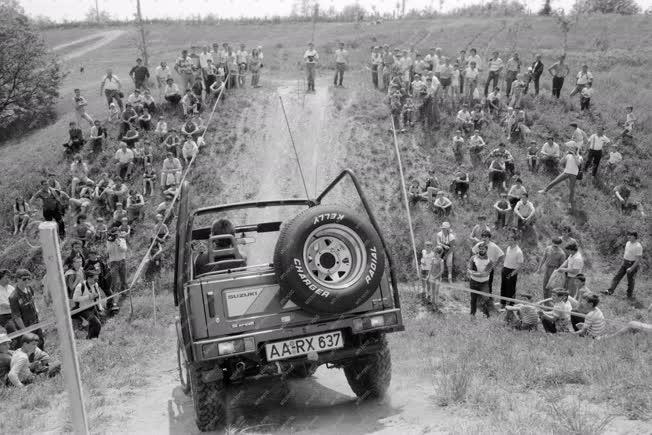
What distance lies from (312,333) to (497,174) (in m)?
13.2

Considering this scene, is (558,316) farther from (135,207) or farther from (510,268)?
(135,207)

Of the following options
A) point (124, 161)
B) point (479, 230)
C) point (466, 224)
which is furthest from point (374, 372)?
point (124, 161)

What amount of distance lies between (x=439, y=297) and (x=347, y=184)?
553 centimetres

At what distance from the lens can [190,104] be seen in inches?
872

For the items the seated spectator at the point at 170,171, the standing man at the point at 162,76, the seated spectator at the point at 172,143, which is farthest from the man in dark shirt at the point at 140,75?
the seated spectator at the point at 170,171

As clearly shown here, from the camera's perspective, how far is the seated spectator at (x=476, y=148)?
Result: 1997cm

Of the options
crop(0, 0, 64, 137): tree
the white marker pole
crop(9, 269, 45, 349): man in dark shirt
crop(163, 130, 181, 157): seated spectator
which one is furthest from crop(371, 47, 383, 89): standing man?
the white marker pole

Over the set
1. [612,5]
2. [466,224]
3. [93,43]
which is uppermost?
[612,5]

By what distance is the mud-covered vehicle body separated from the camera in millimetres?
6398

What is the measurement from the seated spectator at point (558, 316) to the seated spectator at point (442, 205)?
749 centimetres

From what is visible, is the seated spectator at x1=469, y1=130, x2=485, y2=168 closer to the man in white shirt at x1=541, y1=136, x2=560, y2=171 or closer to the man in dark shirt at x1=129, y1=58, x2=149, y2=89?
the man in white shirt at x1=541, y1=136, x2=560, y2=171

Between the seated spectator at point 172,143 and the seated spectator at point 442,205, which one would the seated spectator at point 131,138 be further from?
the seated spectator at point 442,205

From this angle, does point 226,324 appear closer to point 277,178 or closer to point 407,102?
point 277,178

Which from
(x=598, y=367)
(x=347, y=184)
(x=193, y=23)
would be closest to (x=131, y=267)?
(x=347, y=184)
